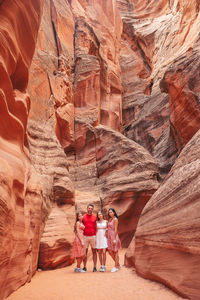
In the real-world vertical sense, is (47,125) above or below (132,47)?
below

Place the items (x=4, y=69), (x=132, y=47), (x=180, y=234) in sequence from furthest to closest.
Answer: (x=132, y=47) < (x=4, y=69) < (x=180, y=234)

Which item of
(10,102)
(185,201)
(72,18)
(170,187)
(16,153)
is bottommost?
(185,201)

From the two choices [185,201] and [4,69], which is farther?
[4,69]

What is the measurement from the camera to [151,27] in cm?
3073

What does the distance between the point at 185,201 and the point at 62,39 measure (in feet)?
57.2

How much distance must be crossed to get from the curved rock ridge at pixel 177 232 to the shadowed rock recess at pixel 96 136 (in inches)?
1.0

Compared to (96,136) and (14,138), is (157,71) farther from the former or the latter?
(14,138)

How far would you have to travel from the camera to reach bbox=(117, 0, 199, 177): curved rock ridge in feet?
45.9

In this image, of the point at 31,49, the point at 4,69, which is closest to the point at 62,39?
the point at 31,49

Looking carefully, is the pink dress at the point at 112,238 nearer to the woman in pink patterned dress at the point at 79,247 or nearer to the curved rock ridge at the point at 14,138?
the woman in pink patterned dress at the point at 79,247

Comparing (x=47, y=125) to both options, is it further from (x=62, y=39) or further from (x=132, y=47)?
(x=132, y=47)

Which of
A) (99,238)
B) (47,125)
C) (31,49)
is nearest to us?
(31,49)

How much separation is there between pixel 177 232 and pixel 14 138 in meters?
3.73

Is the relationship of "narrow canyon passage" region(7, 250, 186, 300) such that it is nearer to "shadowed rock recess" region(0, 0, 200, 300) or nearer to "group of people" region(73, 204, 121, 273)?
"shadowed rock recess" region(0, 0, 200, 300)
